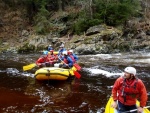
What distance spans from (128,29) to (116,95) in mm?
19577

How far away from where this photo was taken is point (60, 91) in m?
10.5

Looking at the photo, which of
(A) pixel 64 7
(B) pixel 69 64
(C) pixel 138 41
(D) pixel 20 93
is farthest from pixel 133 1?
(D) pixel 20 93

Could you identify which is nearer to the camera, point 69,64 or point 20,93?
point 20,93

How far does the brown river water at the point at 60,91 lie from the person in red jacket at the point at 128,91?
98.0 inches

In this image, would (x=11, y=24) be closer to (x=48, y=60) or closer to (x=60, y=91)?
(x=48, y=60)

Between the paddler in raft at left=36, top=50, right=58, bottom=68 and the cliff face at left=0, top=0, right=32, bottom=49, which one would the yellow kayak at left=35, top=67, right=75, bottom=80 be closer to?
the paddler in raft at left=36, top=50, right=58, bottom=68

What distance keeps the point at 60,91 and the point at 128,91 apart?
5.34 meters

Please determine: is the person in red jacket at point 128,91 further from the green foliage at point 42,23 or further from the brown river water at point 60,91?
the green foliage at point 42,23

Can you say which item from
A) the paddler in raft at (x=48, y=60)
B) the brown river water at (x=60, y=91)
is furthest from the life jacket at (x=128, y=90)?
the paddler in raft at (x=48, y=60)

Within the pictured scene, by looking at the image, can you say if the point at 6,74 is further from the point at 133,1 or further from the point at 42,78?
the point at 133,1

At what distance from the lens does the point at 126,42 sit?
23.2m

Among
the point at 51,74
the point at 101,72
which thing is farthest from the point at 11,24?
the point at 51,74

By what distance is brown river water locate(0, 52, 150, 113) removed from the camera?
8.37 metres

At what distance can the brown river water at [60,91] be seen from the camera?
8.37 metres
